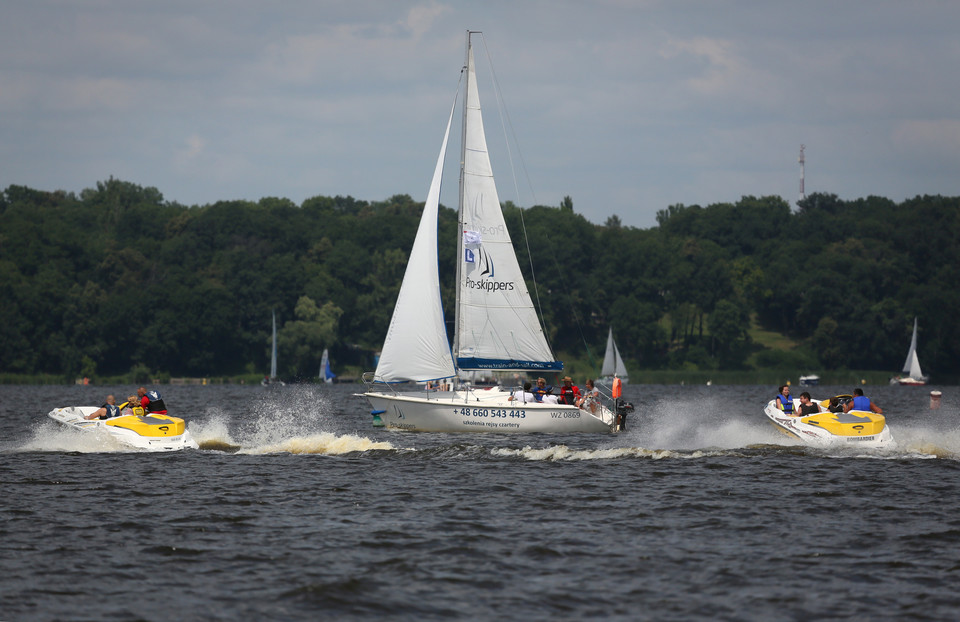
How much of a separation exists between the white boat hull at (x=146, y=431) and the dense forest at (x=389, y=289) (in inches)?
3846

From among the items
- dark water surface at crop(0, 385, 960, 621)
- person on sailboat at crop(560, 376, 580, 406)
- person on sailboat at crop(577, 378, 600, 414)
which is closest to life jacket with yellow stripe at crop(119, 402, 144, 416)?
dark water surface at crop(0, 385, 960, 621)

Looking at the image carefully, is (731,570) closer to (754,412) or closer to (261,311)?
(754,412)

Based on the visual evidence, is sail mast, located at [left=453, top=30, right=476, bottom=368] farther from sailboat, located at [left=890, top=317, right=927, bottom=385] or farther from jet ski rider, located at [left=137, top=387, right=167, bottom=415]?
sailboat, located at [left=890, top=317, right=927, bottom=385]

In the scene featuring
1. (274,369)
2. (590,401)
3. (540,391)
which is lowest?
(274,369)

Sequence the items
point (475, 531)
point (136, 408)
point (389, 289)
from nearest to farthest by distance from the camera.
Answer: point (475, 531) → point (136, 408) → point (389, 289)

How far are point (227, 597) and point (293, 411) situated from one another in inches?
1844

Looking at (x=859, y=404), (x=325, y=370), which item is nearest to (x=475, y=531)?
(x=859, y=404)

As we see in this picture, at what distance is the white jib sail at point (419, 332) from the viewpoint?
38438mm

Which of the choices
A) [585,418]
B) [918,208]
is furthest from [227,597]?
[918,208]

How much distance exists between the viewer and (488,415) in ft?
119

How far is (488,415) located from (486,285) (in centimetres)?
561

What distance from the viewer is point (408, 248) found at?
546 ft

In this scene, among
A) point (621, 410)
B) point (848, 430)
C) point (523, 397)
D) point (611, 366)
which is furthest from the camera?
point (611, 366)

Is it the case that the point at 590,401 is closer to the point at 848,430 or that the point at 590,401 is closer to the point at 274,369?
the point at 848,430
